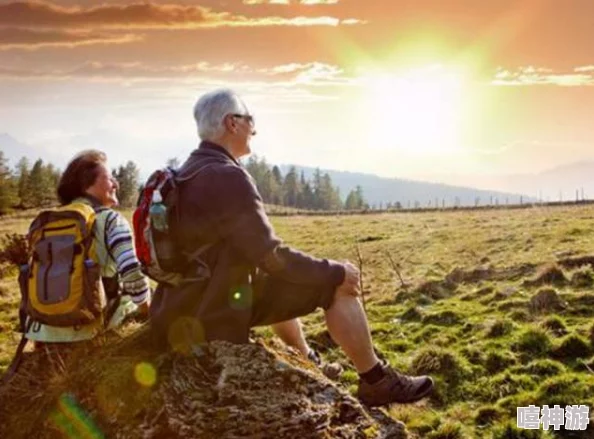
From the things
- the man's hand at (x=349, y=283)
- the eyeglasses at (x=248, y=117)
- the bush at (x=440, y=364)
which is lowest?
the bush at (x=440, y=364)

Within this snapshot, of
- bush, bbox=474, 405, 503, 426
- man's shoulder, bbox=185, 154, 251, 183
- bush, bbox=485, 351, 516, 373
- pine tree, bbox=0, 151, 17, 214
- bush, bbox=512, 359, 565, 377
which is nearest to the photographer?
man's shoulder, bbox=185, 154, 251, 183

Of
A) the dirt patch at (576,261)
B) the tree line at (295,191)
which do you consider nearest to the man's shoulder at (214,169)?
the dirt patch at (576,261)

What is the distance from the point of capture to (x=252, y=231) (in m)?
5.90

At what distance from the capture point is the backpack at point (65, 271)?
23.0 feet

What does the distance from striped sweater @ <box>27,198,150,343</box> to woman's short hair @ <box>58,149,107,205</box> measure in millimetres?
477

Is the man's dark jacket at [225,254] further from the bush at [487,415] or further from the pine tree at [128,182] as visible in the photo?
the pine tree at [128,182]

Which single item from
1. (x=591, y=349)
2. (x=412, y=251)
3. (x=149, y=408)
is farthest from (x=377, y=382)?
(x=412, y=251)

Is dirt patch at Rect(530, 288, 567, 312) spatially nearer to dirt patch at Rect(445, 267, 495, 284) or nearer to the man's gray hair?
dirt patch at Rect(445, 267, 495, 284)

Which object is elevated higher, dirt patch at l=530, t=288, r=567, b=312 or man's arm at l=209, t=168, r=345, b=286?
man's arm at l=209, t=168, r=345, b=286

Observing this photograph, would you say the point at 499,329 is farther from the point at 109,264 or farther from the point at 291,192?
the point at 291,192

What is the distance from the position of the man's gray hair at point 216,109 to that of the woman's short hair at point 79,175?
1918 mm

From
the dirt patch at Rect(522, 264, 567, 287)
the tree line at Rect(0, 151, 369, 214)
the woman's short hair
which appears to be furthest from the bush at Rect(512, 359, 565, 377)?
the tree line at Rect(0, 151, 369, 214)

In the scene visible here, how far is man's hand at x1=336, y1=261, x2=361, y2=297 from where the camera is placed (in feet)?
20.4

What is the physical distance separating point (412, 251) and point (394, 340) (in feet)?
47.7
